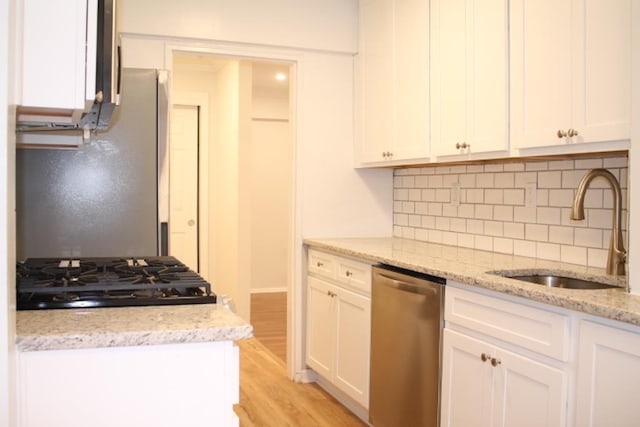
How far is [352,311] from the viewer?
3252 millimetres

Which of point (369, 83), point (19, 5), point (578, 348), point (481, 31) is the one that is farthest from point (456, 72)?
point (19, 5)

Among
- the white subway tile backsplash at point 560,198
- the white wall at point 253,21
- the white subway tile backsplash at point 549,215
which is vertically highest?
the white wall at point 253,21

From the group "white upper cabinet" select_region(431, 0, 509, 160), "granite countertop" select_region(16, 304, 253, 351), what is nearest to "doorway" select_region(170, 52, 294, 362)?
"white upper cabinet" select_region(431, 0, 509, 160)

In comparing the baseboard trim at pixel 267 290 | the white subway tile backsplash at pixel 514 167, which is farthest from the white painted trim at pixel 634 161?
the baseboard trim at pixel 267 290

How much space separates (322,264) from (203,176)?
2776 millimetres

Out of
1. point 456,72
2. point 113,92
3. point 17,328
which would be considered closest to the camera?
point 17,328

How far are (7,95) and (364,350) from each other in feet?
7.73

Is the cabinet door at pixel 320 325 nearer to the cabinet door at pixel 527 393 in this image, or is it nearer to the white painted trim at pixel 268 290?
the cabinet door at pixel 527 393

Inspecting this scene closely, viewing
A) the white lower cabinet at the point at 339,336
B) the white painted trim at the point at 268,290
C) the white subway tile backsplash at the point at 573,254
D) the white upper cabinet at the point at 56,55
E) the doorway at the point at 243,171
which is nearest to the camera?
the white upper cabinet at the point at 56,55

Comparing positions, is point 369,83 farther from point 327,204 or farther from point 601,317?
point 601,317

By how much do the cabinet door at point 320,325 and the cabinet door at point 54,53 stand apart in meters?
2.41

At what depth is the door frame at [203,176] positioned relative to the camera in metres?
6.03

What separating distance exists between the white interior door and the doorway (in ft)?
0.29

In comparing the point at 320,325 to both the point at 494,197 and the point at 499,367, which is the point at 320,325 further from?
the point at 499,367
